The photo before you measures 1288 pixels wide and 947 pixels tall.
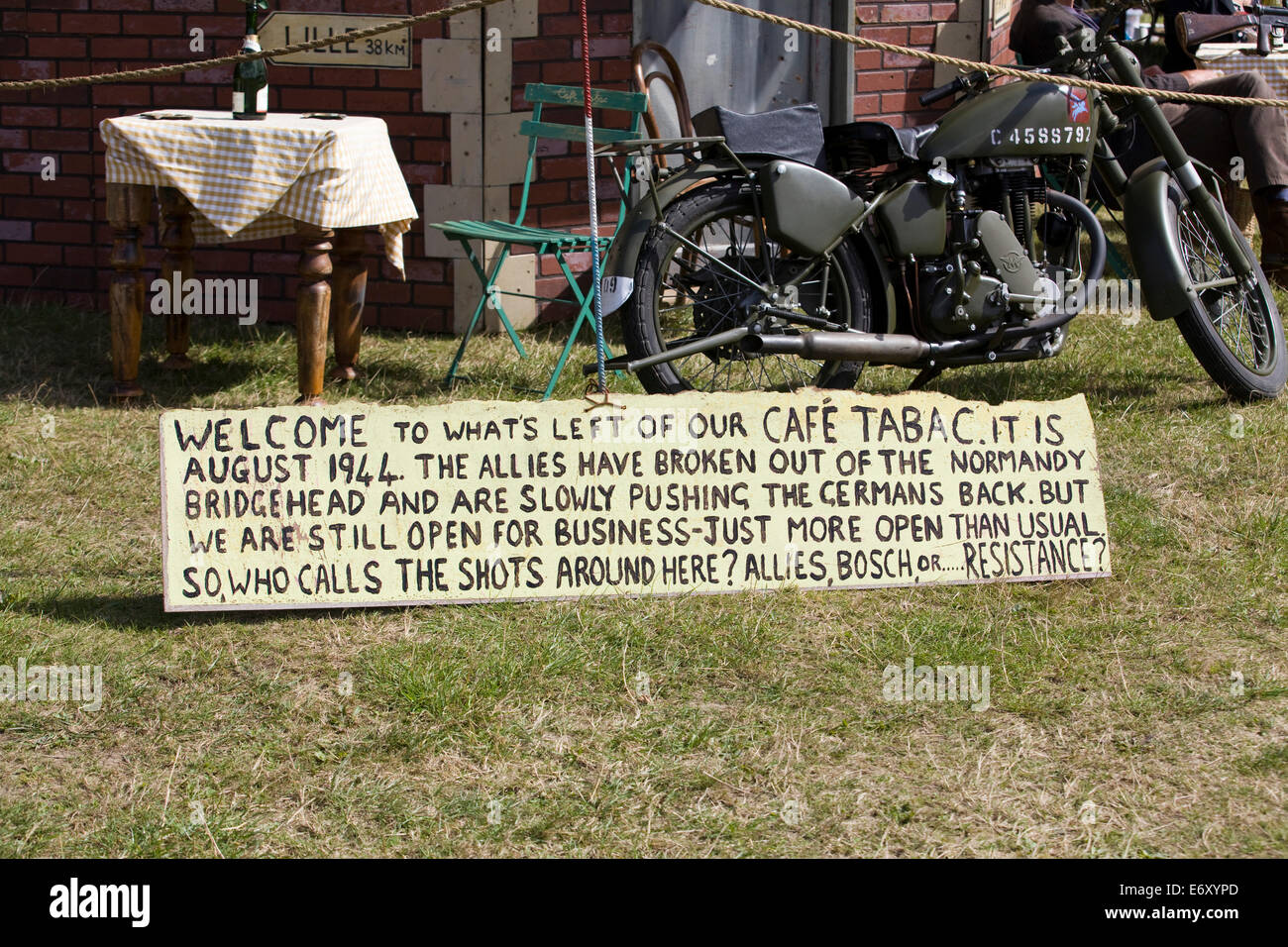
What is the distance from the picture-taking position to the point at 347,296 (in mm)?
5602

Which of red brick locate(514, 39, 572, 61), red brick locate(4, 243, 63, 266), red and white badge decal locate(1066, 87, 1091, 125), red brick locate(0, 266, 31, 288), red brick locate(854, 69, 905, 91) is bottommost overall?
red brick locate(0, 266, 31, 288)

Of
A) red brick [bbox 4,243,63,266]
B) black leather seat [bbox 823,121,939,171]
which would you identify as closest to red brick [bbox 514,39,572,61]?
black leather seat [bbox 823,121,939,171]

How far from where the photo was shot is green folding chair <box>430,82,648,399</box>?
17.7ft

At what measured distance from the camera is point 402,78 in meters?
6.49

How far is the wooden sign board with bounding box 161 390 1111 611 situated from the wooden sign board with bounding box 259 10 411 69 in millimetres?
3427

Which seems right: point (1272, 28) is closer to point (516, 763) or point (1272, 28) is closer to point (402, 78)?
point (402, 78)

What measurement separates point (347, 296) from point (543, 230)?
33.4 inches

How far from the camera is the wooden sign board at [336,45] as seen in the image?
6.39 metres

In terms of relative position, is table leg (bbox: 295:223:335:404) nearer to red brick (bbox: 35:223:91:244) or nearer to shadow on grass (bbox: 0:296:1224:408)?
shadow on grass (bbox: 0:296:1224:408)

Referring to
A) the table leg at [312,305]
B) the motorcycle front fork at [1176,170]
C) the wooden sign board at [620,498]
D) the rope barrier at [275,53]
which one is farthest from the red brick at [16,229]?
the motorcycle front fork at [1176,170]

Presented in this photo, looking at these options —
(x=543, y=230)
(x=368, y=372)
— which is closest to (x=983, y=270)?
(x=543, y=230)

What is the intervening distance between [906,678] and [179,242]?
12.5 ft

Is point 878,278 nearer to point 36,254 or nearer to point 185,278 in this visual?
point 185,278
